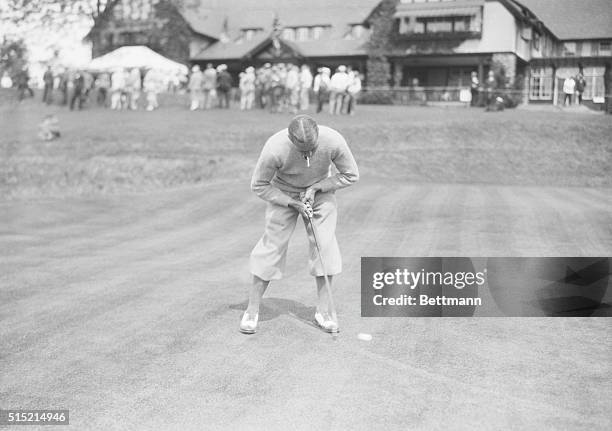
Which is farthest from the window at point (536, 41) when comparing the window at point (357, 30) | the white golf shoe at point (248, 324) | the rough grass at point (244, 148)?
the window at point (357, 30)

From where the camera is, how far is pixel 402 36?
863 inches

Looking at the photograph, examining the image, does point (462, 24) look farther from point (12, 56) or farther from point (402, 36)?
point (12, 56)

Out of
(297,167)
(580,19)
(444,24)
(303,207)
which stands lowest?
(303,207)

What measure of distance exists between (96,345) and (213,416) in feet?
6.26

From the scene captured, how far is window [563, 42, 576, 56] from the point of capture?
10880 mm

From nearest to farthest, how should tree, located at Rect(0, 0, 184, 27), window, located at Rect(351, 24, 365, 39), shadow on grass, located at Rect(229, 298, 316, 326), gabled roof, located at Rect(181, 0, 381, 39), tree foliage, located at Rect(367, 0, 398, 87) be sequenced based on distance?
shadow on grass, located at Rect(229, 298, 316, 326) < tree foliage, located at Rect(367, 0, 398, 87) < gabled roof, located at Rect(181, 0, 381, 39) < tree, located at Rect(0, 0, 184, 27) < window, located at Rect(351, 24, 365, 39)

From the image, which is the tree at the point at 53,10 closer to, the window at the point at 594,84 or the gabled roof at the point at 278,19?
the gabled roof at the point at 278,19

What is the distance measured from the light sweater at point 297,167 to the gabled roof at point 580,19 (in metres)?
6.18

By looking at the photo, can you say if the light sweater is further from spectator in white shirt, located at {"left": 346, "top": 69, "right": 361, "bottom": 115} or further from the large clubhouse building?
spectator in white shirt, located at {"left": 346, "top": 69, "right": 361, "bottom": 115}

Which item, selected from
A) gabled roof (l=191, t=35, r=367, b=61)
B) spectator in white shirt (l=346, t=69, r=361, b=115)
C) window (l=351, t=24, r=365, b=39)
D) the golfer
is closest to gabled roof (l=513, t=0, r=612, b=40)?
the golfer

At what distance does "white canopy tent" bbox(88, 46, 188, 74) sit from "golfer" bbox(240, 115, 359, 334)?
2328 centimetres

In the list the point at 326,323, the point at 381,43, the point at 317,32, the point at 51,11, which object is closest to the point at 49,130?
the point at 51,11

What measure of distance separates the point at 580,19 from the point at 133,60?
20.4 m

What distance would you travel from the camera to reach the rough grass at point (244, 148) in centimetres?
1608
